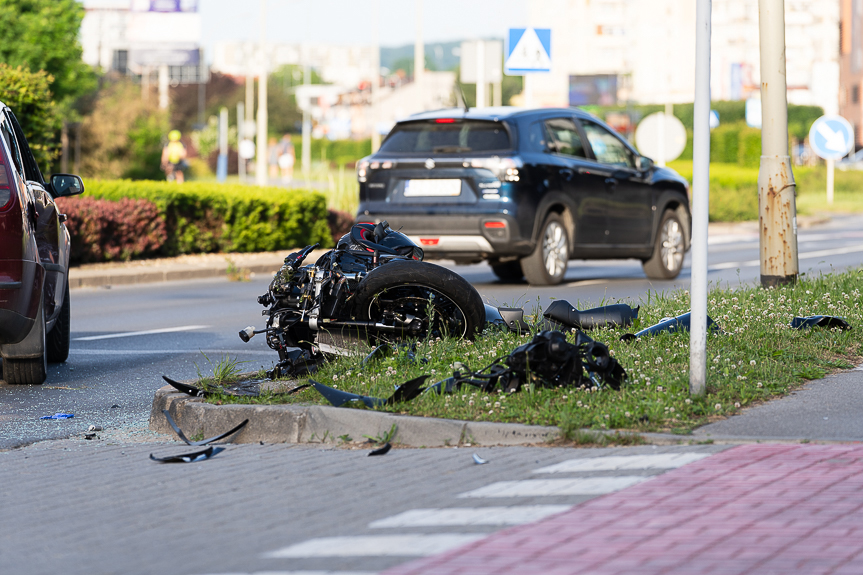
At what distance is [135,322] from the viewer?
11523mm

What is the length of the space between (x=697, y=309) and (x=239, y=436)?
2168mm

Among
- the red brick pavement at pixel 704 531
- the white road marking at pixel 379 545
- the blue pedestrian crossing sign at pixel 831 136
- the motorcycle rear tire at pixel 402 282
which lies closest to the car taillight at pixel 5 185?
the motorcycle rear tire at pixel 402 282

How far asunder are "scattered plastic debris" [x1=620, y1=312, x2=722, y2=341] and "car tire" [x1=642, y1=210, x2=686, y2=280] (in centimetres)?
765

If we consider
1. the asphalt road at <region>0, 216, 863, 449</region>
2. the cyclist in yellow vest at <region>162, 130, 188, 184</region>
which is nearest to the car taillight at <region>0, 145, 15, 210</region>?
the asphalt road at <region>0, 216, 863, 449</region>

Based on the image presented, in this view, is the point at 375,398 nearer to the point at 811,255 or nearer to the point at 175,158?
the point at 811,255

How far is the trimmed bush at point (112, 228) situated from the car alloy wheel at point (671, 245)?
6678 millimetres

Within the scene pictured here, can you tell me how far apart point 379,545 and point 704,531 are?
100cm

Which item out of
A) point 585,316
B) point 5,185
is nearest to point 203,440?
point 5,185

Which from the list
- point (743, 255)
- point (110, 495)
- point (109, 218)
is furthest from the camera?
point (743, 255)

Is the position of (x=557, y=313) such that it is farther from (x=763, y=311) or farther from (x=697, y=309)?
(x=697, y=309)

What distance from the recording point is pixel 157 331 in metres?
10.8

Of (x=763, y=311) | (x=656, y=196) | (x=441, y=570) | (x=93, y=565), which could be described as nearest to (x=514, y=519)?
(x=441, y=570)

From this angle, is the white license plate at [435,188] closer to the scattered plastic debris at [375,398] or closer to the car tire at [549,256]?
the car tire at [549,256]

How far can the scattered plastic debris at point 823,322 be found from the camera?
791 centimetres
